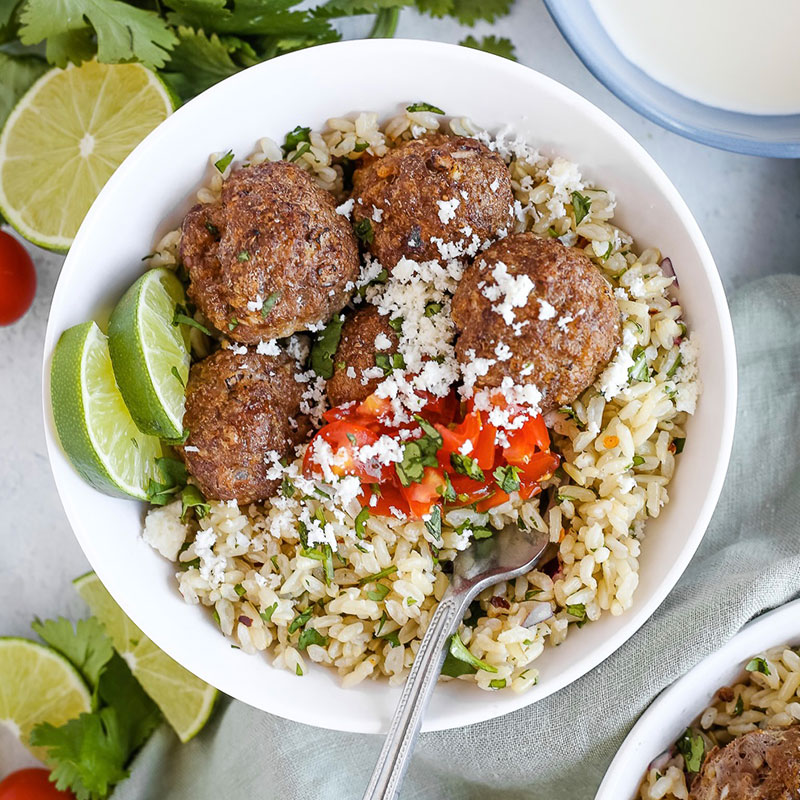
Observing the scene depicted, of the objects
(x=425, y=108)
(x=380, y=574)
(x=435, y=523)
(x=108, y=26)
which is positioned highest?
(x=108, y=26)

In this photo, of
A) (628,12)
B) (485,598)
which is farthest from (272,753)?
(628,12)

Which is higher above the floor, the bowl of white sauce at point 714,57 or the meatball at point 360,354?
the bowl of white sauce at point 714,57

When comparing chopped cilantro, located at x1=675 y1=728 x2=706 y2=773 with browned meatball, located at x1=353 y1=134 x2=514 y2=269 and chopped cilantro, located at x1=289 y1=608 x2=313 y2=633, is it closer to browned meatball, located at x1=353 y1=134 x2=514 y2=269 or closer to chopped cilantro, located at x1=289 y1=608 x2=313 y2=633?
chopped cilantro, located at x1=289 y1=608 x2=313 y2=633

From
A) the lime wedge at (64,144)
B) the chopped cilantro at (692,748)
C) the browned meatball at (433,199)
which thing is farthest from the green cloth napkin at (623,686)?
the lime wedge at (64,144)

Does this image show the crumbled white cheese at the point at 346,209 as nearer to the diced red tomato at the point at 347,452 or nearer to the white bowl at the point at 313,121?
the white bowl at the point at 313,121

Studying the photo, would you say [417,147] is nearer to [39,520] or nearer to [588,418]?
[588,418]

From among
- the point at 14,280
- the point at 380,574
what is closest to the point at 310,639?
the point at 380,574

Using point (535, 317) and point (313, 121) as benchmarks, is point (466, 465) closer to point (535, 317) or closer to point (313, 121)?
point (535, 317)

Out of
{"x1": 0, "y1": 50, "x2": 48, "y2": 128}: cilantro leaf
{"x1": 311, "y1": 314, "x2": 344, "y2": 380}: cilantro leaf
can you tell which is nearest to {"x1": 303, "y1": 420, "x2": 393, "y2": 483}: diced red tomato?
{"x1": 311, "y1": 314, "x2": 344, "y2": 380}: cilantro leaf
